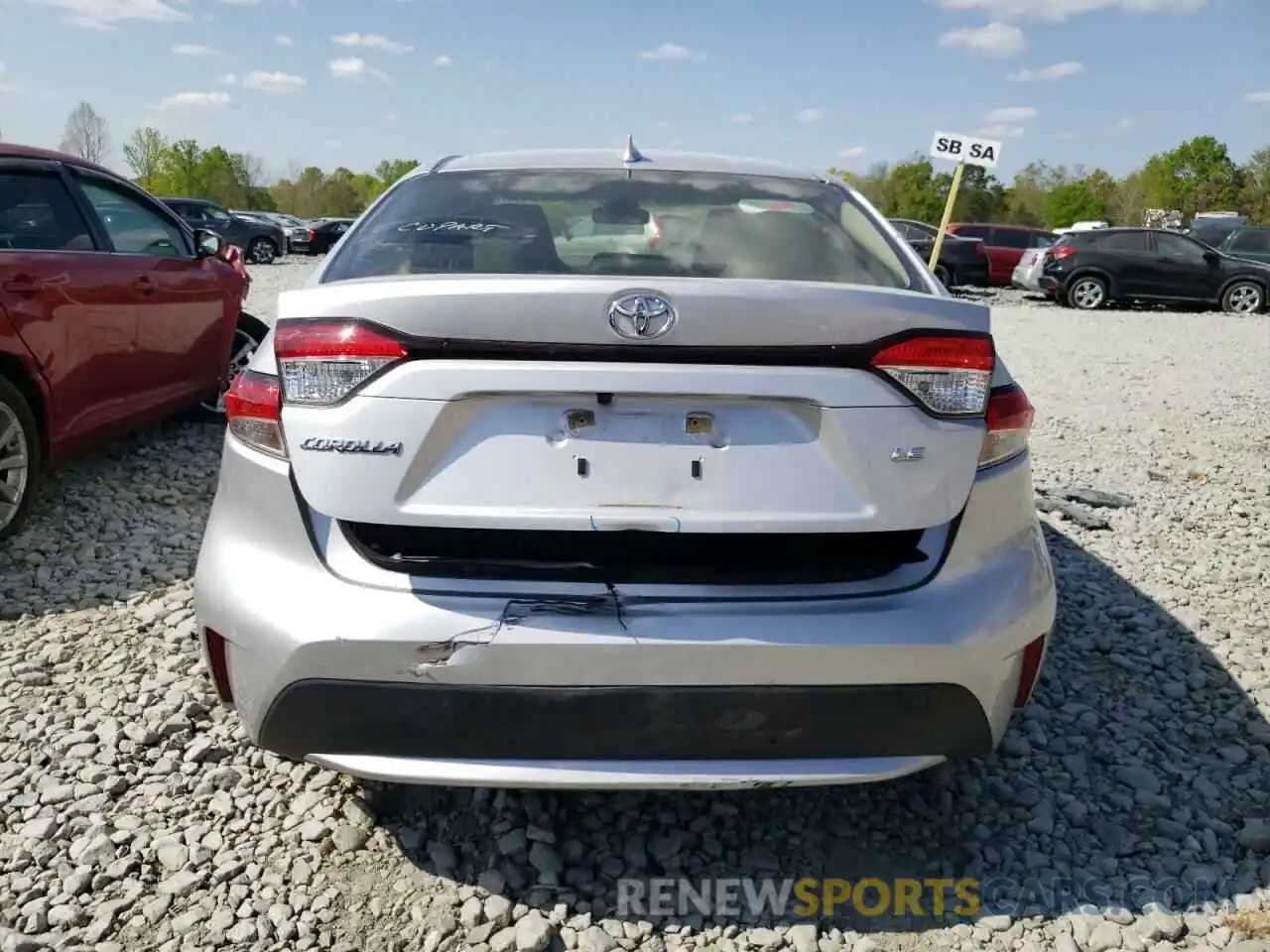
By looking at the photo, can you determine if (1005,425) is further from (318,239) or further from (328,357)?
(318,239)

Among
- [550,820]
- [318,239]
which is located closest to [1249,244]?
[550,820]

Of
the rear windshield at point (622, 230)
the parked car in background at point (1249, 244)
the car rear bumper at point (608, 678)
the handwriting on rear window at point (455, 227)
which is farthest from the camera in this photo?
the parked car in background at point (1249, 244)

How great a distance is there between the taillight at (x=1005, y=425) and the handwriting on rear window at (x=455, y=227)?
1264 millimetres

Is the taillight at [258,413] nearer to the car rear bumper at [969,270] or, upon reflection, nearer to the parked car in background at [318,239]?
the car rear bumper at [969,270]

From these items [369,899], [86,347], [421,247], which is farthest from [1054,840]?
[86,347]

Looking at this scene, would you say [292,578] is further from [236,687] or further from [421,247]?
[421,247]

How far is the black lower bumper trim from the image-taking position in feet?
6.48

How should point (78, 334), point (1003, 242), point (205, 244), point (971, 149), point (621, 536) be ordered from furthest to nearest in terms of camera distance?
point (1003, 242) → point (971, 149) → point (205, 244) → point (78, 334) → point (621, 536)

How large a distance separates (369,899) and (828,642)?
3.98 feet

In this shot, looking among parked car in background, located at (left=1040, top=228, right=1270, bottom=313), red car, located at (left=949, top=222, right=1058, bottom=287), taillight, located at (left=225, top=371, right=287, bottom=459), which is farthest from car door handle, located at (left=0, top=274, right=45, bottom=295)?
red car, located at (left=949, top=222, right=1058, bottom=287)

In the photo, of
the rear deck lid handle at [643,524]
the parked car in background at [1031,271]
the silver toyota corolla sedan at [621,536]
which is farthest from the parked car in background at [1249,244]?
the rear deck lid handle at [643,524]

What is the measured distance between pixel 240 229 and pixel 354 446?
86.9 feet

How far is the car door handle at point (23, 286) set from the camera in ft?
13.3

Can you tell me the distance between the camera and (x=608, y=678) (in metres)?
1.96
